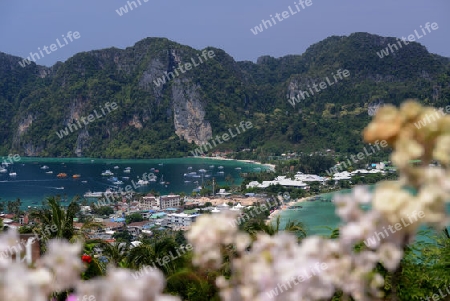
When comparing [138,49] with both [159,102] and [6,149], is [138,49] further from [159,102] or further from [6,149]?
[6,149]

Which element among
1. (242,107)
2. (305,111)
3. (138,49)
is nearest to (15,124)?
(138,49)

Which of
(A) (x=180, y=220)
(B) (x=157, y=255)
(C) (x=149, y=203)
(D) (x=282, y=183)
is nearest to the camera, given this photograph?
(B) (x=157, y=255)

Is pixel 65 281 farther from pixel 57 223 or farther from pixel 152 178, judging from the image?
pixel 152 178

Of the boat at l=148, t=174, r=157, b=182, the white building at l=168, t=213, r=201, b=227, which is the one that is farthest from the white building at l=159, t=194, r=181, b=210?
the boat at l=148, t=174, r=157, b=182

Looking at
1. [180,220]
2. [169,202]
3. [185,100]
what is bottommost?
[180,220]

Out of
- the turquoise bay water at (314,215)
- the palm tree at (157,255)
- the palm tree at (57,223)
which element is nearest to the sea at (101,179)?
the turquoise bay water at (314,215)

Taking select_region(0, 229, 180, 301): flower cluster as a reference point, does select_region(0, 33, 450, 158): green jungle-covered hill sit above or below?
above

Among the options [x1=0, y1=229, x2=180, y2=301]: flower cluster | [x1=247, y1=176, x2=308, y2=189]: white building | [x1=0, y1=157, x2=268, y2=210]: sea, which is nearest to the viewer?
[x1=0, y1=229, x2=180, y2=301]: flower cluster

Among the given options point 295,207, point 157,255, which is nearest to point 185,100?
point 295,207

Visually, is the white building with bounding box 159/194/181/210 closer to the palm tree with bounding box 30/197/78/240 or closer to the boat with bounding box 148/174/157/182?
the boat with bounding box 148/174/157/182

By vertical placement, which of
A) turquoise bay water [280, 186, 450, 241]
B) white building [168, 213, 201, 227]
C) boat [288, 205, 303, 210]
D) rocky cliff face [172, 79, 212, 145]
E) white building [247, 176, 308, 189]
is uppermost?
rocky cliff face [172, 79, 212, 145]

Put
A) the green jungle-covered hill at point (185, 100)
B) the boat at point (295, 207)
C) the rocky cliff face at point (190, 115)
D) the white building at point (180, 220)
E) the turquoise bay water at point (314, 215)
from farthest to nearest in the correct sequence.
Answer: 1. the rocky cliff face at point (190, 115)
2. the green jungle-covered hill at point (185, 100)
3. the boat at point (295, 207)
4. the white building at point (180, 220)
5. the turquoise bay water at point (314, 215)

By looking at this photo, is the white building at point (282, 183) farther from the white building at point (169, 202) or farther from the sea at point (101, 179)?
the white building at point (169, 202)
